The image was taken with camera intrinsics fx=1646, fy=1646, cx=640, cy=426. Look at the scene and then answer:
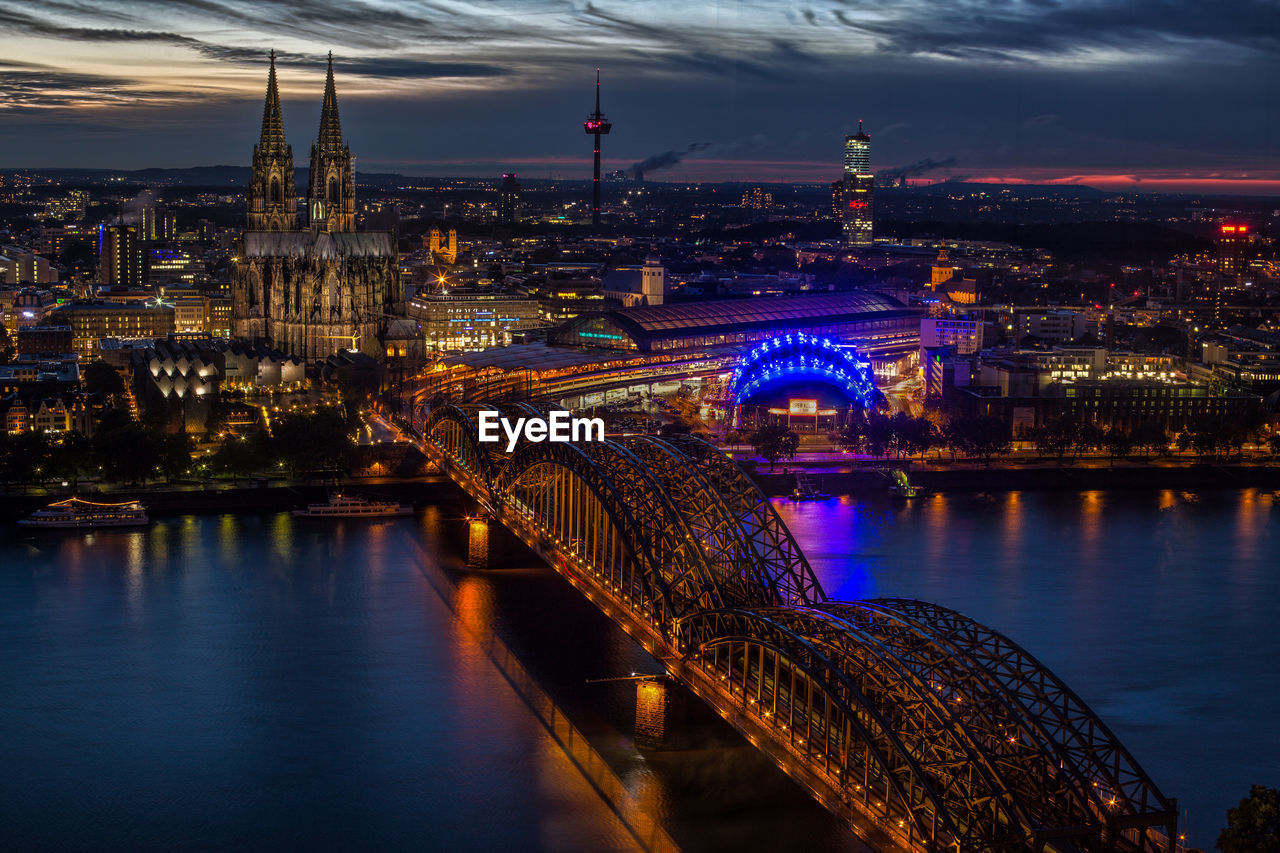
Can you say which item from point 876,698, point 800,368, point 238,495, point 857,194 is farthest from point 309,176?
point 857,194

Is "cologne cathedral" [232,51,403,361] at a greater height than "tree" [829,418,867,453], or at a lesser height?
greater

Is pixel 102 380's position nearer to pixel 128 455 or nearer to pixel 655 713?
pixel 128 455

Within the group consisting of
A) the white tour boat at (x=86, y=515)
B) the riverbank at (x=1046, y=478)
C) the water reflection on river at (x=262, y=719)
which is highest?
the riverbank at (x=1046, y=478)

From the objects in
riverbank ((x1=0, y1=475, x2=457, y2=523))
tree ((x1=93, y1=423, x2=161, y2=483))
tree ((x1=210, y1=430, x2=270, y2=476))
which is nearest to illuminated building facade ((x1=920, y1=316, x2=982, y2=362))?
riverbank ((x1=0, y1=475, x2=457, y2=523))

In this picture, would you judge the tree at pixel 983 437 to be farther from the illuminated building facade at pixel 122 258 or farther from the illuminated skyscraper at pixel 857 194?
the illuminated skyscraper at pixel 857 194

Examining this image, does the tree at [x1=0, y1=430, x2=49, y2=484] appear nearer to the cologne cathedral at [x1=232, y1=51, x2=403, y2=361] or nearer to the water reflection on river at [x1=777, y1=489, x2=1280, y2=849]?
the cologne cathedral at [x1=232, y1=51, x2=403, y2=361]

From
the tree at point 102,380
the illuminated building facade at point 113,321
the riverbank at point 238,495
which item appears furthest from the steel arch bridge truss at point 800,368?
the illuminated building facade at point 113,321

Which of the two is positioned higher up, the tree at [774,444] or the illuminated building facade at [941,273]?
the illuminated building facade at [941,273]
